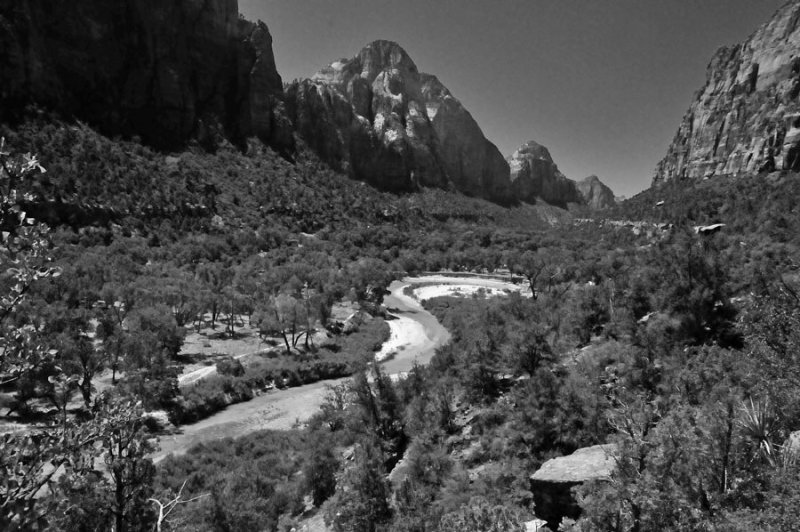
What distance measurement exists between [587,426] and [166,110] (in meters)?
140

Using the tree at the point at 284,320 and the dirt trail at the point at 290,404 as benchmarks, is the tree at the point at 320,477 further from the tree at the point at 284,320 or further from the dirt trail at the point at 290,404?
the tree at the point at 284,320

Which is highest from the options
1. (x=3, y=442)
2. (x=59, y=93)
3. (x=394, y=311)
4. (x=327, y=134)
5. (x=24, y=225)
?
(x=327, y=134)

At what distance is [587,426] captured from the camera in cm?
1678

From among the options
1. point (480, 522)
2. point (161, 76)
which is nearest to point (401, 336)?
point (480, 522)

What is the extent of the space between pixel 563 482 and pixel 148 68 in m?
148

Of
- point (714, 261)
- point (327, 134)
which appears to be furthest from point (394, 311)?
point (327, 134)

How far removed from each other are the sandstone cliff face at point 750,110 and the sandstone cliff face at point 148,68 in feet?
481

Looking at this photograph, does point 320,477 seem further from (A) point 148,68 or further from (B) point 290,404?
(A) point 148,68

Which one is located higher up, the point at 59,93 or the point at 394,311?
the point at 59,93

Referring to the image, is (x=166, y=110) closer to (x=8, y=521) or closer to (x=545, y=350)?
(x=545, y=350)

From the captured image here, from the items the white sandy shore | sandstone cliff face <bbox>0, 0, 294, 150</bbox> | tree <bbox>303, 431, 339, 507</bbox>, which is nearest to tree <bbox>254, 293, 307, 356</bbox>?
the white sandy shore

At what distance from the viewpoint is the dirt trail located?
30312 millimetres

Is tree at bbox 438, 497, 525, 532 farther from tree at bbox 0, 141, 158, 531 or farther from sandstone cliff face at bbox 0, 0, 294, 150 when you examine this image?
sandstone cliff face at bbox 0, 0, 294, 150

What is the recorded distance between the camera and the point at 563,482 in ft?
39.3
